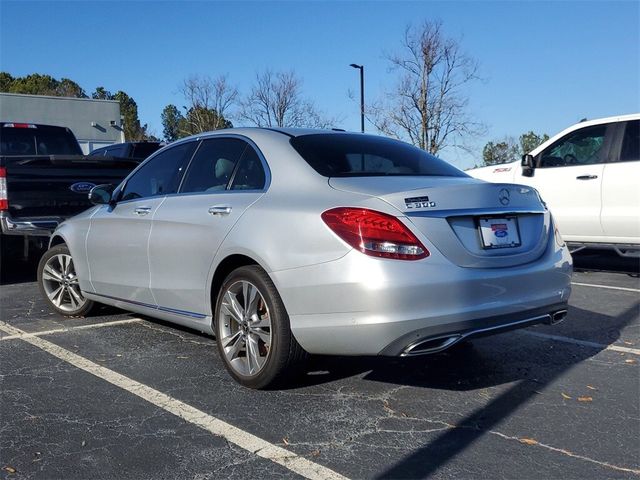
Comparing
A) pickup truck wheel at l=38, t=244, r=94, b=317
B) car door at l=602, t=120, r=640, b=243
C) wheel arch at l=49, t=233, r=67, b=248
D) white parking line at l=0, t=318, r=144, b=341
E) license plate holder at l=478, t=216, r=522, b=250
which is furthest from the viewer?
car door at l=602, t=120, r=640, b=243

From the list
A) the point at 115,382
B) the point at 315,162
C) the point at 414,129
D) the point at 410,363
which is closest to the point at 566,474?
the point at 410,363

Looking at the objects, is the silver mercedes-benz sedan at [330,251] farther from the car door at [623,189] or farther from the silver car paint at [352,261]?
the car door at [623,189]

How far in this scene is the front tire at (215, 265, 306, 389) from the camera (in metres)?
3.68

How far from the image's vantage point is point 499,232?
3.72 m

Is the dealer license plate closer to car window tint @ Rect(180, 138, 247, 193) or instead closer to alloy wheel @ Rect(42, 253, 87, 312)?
car window tint @ Rect(180, 138, 247, 193)

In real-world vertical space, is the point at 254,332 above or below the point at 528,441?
above

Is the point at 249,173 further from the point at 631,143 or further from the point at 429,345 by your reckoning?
the point at 631,143

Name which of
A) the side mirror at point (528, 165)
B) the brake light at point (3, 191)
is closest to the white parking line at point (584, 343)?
the side mirror at point (528, 165)

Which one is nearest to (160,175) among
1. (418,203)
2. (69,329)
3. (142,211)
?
(142,211)

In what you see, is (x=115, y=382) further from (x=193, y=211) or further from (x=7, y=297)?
(x=7, y=297)

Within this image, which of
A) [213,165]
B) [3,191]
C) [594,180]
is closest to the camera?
[213,165]

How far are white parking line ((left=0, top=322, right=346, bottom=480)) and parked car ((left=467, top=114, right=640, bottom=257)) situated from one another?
6262 millimetres

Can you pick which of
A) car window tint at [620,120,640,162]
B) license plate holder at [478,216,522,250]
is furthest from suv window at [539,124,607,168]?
license plate holder at [478,216,522,250]

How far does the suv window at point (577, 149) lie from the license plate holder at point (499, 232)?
5.07 meters
